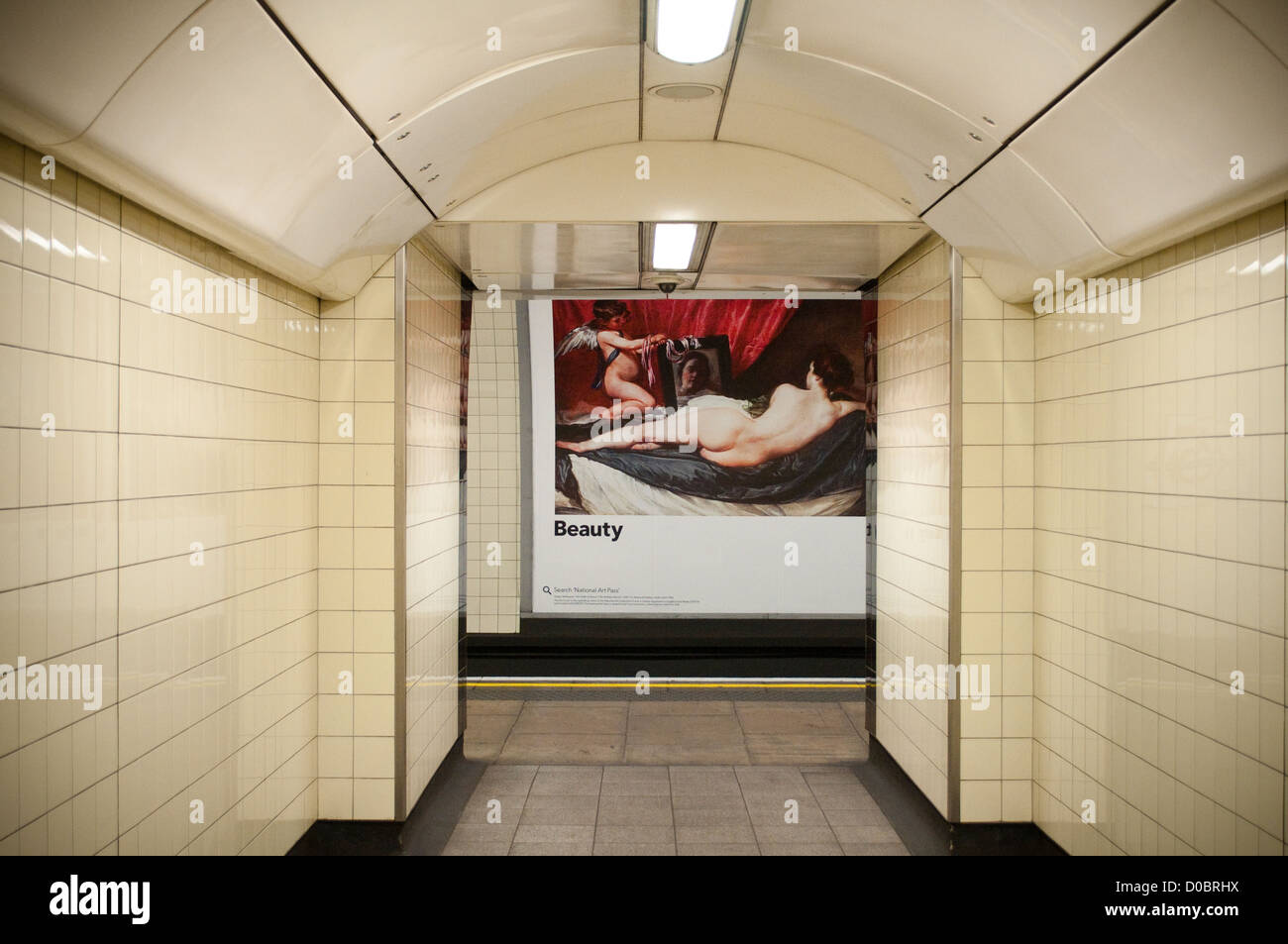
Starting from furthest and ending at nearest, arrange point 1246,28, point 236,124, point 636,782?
point 636,782 → point 236,124 → point 1246,28

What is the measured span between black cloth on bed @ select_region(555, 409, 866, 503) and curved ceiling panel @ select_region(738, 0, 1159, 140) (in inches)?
142

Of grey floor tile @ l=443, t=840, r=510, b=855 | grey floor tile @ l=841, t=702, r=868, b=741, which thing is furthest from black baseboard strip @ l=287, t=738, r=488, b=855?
grey floor tile @ l=841, t=702, r=868, b=741

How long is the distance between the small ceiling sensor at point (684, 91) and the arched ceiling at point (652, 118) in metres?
0.03

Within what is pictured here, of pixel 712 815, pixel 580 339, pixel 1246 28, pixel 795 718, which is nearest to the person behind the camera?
pixel 1246 28

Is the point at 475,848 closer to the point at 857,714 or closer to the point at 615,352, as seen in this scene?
the point at 857,714

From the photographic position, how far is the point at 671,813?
411cm

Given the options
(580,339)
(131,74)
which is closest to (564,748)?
(580,339)

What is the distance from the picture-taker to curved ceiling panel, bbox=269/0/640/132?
6.70ft

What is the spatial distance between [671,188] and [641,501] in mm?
3016

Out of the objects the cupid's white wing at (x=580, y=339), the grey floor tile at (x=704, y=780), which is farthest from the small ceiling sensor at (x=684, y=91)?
the grey floor tile at (x=704, y=780)

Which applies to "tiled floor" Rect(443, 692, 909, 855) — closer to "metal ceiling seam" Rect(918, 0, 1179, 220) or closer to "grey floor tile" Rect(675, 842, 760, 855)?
"grey floor tile" Rect(675, 842, 760, 855)

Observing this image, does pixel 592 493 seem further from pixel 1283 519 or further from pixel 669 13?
pixel 1283 519

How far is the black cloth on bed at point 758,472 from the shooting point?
6039mm

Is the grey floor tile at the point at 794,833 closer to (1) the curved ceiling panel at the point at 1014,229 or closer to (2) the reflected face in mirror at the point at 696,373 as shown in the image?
(1) the curved ceiling panel at the point at 1014,229
